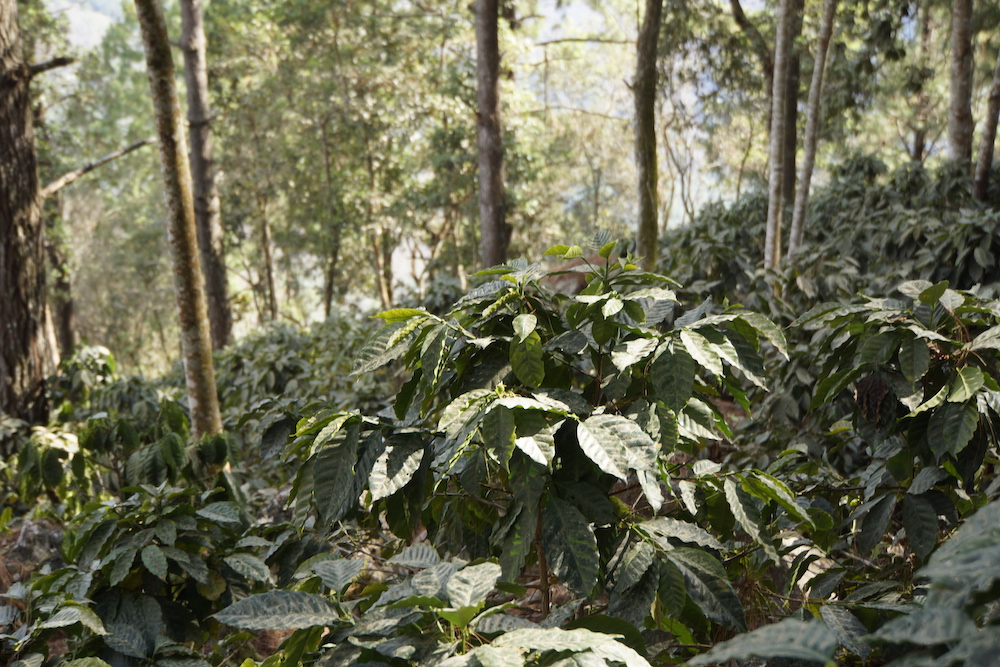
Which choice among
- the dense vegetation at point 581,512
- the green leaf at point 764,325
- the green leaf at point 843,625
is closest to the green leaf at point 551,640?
the dense vegetation at point 581,512

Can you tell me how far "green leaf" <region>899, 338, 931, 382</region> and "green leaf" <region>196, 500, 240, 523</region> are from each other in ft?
5.78

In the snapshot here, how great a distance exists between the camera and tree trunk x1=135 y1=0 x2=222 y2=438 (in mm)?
3883

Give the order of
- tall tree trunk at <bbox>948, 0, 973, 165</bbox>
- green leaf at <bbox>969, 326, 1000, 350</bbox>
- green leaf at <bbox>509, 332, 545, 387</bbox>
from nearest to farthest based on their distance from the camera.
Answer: green leaf at <bbox>509, 332, 545, 387</bbox>
green leaf at <bbox>969, 326, 1000, 350</bbox>
tall tree trunk at <bbox>948, 0, 973, 165</bbox>

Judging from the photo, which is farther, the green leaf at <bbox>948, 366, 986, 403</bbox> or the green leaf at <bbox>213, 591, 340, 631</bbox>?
the green leaf at <bbox>948, 366, 986, 403</bbox>

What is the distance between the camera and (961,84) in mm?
7145

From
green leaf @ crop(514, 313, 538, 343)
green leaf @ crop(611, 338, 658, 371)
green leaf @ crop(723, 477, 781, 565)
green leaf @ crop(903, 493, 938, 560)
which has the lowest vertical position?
green leaf @ crop(903, 493, 938, 560)

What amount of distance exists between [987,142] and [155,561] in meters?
6.78

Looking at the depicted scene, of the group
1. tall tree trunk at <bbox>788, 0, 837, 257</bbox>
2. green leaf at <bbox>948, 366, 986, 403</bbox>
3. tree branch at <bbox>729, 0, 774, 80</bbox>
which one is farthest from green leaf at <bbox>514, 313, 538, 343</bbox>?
tree branch at <bbox>729, 0, 774, 80</bbox>

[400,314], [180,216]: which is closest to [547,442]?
[400,314]

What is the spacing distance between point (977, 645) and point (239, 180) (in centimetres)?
1685

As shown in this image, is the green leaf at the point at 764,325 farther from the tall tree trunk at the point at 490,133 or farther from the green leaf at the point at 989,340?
the tall tree trunk at the point at 490,133

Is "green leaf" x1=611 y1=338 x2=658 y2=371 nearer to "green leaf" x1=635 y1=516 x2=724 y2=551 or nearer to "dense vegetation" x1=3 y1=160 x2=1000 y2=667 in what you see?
"dense vegetation" x1=3 y1=160 x2=1000 y2=667

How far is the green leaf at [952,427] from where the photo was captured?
163cm

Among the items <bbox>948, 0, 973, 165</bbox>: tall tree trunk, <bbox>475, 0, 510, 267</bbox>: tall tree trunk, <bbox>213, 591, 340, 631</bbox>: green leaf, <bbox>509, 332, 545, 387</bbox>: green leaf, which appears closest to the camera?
<bbox>213, 591, 340, 631</bbox>: green leaf
